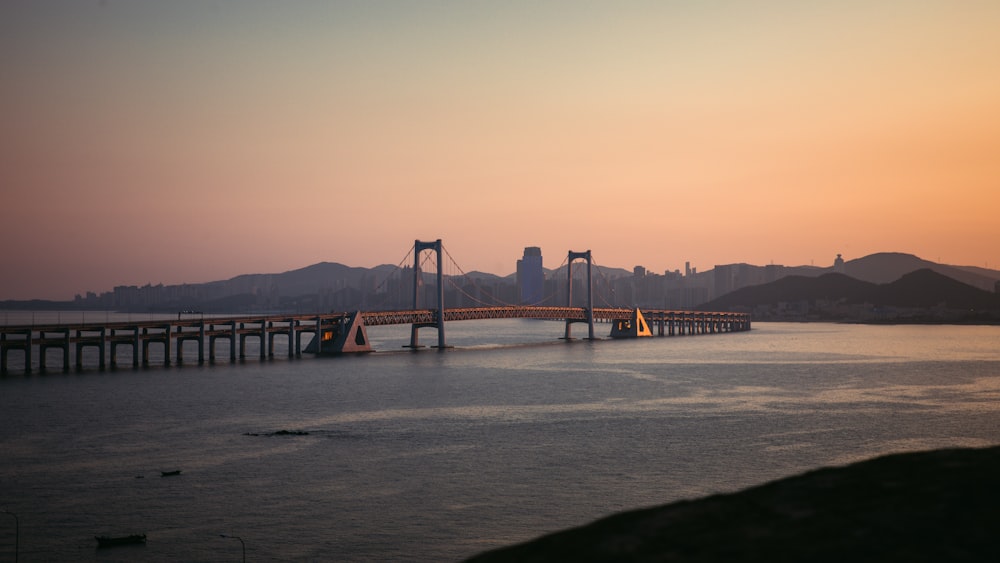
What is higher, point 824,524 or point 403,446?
point 824,524

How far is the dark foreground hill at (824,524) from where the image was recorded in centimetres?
705

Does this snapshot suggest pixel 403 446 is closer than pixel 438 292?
Yes

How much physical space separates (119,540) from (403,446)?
51.3 ft

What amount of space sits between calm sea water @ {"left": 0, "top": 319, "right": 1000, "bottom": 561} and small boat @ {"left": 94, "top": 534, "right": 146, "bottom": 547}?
1.24 feet

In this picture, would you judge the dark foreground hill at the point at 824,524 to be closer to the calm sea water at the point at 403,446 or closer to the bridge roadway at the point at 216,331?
the calm sea water at the point at 403,446

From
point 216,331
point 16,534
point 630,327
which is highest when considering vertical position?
point 216,331

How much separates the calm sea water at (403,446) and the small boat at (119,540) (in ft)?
1.24

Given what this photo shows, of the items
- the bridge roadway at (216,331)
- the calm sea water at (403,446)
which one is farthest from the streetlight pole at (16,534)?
the bridge roadway at (216,331)

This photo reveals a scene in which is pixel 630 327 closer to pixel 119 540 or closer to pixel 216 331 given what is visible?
pixel 216 331

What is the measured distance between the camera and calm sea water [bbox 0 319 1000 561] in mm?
22828

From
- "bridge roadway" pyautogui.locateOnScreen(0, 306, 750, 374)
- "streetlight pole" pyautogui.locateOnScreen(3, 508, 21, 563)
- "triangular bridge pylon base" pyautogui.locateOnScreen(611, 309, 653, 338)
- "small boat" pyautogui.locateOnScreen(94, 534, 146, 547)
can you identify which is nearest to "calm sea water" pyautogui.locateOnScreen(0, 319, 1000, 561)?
"streetlight pole" pyautogui.locateOnScreen(3, 508, 21, 563)

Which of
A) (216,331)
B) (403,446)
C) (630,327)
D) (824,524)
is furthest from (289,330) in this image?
(824,524)

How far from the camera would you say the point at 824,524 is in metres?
7.64

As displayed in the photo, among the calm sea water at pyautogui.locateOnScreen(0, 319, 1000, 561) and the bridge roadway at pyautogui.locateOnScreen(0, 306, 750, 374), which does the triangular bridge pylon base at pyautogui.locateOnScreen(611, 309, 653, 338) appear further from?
the calm sea water at pyautogui.locateOnScreen(0, 319, 1000, 561)
